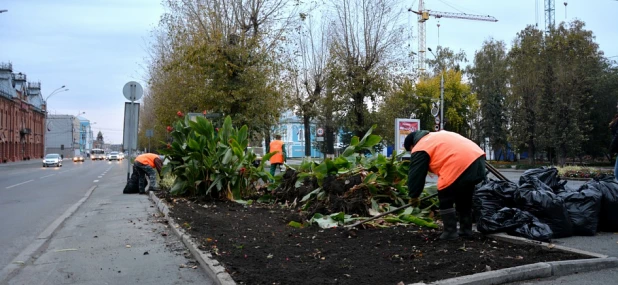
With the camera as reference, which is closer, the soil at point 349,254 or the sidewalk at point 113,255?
the soil at point 349,254

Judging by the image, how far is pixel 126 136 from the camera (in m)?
15.2

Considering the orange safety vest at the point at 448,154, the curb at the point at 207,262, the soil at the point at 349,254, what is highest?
the orange safety vest at the point at 448,154

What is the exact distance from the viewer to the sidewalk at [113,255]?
5.12m

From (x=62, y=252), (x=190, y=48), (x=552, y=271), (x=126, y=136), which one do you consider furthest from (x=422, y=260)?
(x=190, y=48)

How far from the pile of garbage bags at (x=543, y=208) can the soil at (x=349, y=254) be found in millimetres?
484

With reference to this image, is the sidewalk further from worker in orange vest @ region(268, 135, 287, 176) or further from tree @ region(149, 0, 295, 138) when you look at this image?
tree @ region(149, 0, 295, 138)

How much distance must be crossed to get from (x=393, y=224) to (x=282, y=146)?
878 cm

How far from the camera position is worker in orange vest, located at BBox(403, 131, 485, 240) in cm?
560

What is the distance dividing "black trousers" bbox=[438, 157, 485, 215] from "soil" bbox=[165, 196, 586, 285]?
0.41 meters

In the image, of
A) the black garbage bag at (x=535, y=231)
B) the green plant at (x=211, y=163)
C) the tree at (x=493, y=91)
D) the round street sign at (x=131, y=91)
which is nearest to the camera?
the black garbage bag at (x=535, y=231)

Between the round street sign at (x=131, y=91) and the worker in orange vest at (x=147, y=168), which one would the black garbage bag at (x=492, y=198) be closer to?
the worker in orange vest at (x=147, y=168)

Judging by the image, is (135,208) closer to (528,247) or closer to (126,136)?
(126,136)

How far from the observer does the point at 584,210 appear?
6.60 meters

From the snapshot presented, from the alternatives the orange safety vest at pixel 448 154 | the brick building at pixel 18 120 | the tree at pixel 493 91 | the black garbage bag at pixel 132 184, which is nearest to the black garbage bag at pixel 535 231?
the orange safety vest at pixel 448 154
